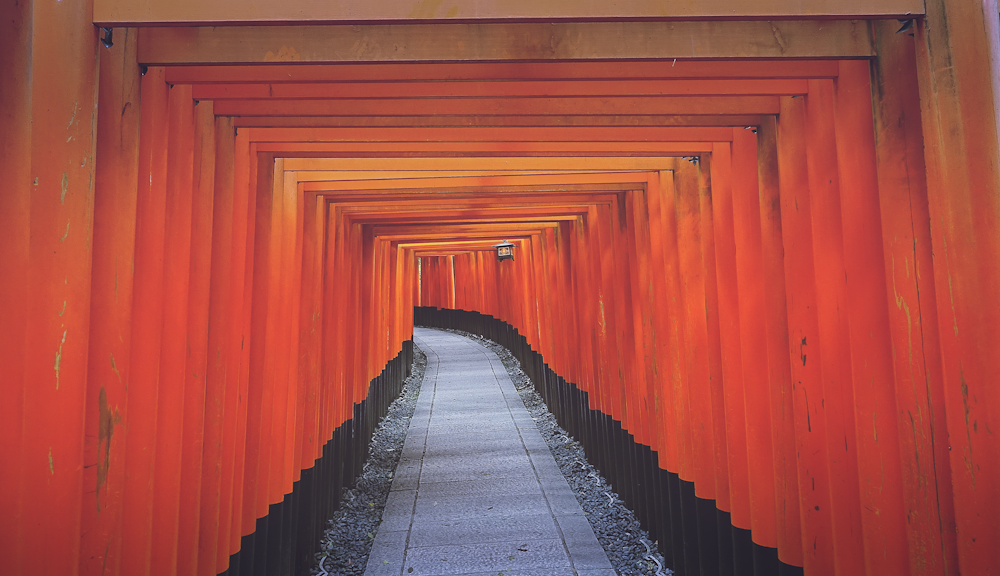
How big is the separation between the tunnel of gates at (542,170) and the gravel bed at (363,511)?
95 centimetres

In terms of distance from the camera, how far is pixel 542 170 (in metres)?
Answer: 5.27

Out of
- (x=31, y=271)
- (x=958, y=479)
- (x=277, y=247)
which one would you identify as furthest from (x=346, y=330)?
(x=958, y=479)

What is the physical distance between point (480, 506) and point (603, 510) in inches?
54.5

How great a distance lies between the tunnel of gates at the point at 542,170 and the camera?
2010 mm

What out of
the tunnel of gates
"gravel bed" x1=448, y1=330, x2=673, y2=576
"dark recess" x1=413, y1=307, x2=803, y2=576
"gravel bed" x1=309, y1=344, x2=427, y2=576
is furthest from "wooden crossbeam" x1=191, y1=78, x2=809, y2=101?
"gravel bed" x1=309, y1=344, x2=427, y2=576

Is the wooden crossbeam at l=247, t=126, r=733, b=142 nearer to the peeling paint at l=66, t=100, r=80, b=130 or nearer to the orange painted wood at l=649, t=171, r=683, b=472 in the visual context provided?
the orange painted wood at l=649, t=171, r=683, b=472

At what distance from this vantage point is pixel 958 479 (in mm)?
2053

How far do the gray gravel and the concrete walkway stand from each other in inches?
6.8

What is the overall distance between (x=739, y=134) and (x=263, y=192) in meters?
3.14

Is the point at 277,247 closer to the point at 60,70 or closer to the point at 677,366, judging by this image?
the point at 60,70

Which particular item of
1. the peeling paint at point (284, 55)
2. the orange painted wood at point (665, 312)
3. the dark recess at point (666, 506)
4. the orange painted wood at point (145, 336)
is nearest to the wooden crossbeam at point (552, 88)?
the peeling paint at point (284, 55)

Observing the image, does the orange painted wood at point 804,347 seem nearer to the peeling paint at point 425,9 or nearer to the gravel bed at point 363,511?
the peeling paint at point 425,9

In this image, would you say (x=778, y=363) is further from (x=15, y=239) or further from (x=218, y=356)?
(x=15, y=239)

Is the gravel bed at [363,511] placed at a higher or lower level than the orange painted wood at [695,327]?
lower
